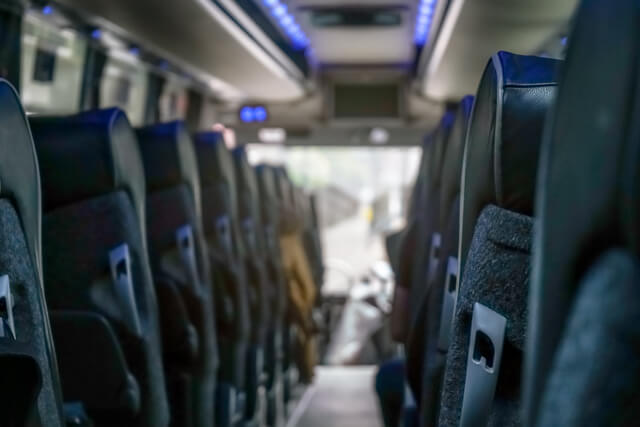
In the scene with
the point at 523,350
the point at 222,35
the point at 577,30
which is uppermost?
the point at 222,35

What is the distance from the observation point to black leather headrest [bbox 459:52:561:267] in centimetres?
118

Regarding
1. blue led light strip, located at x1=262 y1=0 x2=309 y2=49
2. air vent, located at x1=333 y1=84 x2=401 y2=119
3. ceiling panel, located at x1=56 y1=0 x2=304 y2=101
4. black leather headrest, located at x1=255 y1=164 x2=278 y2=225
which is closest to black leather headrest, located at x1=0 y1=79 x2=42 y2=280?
ceiling panel, located at x1=56 y1=0 x2=304 y2=101

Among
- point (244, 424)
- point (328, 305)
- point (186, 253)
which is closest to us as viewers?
point (186, 253)

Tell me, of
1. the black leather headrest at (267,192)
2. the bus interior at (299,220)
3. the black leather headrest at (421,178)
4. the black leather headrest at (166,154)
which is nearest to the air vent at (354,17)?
the bus interior at (299,220)

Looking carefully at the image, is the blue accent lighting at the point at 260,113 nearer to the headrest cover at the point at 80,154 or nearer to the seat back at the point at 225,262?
the seat back at the point at 225,262

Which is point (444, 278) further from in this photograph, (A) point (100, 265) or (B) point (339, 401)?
(B) point (339, 401)

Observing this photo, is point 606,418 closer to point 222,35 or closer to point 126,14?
point 126,14

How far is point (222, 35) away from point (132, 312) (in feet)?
11.3

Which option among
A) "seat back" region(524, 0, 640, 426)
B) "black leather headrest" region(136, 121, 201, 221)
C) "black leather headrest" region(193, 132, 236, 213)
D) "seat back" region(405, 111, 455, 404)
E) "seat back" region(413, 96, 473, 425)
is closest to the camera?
"seat back" region(524, 0, 640, 426)

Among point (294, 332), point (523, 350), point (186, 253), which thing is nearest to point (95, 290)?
point (186, 253)

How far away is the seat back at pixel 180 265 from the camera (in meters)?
2.74

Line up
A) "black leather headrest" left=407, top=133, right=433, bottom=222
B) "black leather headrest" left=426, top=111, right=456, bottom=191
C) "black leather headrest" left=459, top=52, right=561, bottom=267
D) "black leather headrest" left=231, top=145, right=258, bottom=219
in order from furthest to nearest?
"black leather headrest" left=231, top=145, right=258, bottom=219 → "black leather headrest" left=407, top=133, right=433, bottom=222 → "black leather headrest" left=426, top=111, right=456, bottom=191 → "black leather headrest" left=459, top=52, right=561, bottom=267

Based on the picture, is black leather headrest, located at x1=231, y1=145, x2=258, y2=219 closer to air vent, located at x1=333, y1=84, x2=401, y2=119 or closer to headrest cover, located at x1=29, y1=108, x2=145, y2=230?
headrest cover, located at x1=29, y1=108, x2=145, y2=230

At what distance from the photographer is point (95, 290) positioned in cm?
213
